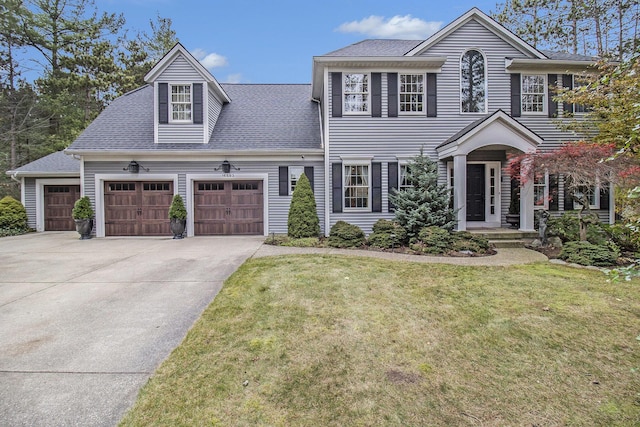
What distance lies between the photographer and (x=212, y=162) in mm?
11367

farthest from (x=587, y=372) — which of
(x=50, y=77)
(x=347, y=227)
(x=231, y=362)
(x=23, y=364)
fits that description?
(x=50, y=77)

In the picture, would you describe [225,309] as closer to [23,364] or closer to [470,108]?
[23,364]

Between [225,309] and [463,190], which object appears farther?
[463,190]

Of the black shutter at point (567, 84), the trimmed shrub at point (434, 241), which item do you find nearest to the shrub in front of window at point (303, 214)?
the trimmed shrub at point (434, 241)

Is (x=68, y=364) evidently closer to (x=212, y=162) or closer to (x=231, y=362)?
(x=231, y=362)

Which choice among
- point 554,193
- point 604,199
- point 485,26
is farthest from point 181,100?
point 604,199

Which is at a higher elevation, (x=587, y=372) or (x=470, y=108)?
(x=470, y=108)

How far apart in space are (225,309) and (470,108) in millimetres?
10456

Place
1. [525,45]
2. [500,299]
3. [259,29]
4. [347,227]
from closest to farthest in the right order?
[500,299]
[347,227]
[525,45]
[259,29]

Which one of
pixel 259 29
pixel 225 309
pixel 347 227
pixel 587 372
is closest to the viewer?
pixel 587 372

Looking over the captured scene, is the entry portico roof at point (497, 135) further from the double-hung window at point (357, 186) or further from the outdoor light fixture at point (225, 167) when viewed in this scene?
the outdoor light fixture at point (225, 167)

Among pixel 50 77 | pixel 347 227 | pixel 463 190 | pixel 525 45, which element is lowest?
pixel 347 227

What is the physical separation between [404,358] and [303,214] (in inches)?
284

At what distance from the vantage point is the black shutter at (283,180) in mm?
11422
